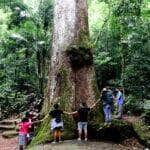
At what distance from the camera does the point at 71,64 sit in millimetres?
13844

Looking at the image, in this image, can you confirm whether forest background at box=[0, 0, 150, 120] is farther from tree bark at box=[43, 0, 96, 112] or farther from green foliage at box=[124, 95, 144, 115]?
tree bark at box=[43, 0, 96, 112]

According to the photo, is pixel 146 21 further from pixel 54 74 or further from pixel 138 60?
pixel 54 74

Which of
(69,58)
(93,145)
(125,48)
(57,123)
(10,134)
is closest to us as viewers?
(93,145)

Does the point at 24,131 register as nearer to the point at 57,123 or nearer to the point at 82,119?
the point at 57,123

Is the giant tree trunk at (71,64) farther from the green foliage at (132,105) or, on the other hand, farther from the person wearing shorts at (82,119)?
the green foliage at (132,105)

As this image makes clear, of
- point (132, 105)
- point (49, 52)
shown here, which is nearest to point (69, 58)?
point (132, 105)

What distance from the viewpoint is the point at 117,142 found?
514 inches

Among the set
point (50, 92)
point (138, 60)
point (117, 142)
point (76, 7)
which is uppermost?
point (76, 7)

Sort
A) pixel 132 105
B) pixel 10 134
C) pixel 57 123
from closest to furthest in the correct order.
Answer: pixel 57 123 < pixel 10 134 < pixel 132 105

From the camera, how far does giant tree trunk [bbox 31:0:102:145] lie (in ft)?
44.6

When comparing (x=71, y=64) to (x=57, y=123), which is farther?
(x=71, y=64)

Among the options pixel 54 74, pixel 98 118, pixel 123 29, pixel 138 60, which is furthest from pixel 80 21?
pixel 123 29

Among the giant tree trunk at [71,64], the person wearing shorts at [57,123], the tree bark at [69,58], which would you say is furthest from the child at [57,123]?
the tree bark at [69,58]

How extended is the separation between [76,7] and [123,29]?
352 inches
